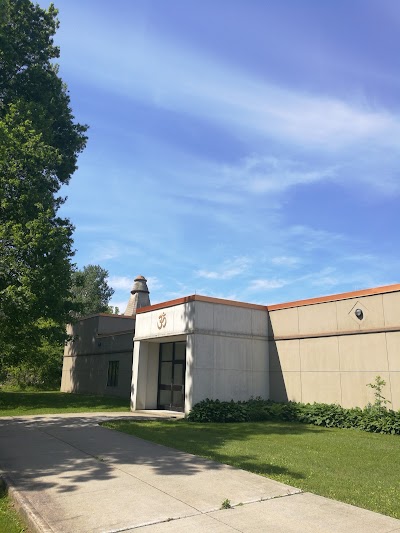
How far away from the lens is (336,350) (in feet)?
57.8

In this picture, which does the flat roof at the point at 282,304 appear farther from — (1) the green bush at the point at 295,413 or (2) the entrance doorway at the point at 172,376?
(1) the green bush at the point at 295,413

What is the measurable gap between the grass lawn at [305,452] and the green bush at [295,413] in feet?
2.38

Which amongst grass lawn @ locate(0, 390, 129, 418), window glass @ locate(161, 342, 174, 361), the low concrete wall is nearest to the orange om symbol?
window glass @ locate(161, 342, 174, 361)

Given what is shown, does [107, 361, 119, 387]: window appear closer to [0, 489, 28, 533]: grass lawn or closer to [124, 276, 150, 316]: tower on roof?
[124, 276, 150, 316]: tower on roof

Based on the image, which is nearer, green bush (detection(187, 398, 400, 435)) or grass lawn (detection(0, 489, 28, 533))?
grass lawn (detection(0, 489, 28, 533))

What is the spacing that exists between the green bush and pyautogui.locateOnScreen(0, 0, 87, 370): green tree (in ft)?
27.3

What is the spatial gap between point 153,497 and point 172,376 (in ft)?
50.3

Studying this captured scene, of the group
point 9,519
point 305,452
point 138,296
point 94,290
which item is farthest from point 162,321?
point 94,290

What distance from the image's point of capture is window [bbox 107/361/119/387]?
92.9ft

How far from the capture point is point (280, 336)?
2005cm

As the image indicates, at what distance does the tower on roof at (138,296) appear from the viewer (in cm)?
4609

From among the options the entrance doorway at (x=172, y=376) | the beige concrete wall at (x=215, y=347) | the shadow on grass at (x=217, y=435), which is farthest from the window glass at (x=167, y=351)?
the shadow on grass at (x=217, y=435)

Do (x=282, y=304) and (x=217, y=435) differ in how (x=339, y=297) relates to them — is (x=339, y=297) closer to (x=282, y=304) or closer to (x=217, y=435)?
(x=282, y=304)

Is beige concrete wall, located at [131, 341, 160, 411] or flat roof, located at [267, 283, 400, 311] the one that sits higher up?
flat roof, located at [267, 283, 400, 311]
